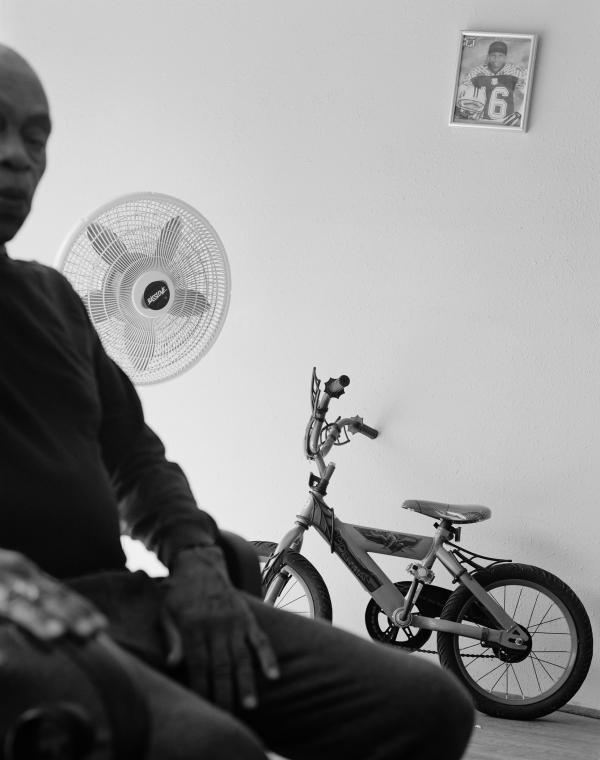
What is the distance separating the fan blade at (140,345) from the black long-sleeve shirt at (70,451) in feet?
3.89

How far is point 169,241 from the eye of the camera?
8.66 feet

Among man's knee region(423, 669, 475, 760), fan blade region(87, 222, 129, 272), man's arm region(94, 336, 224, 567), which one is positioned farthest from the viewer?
fan blade region(87, 222, 129, 272)

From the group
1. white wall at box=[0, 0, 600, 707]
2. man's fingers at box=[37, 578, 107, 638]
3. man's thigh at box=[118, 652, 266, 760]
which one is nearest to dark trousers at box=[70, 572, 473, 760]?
man's thigh at box=[118, 652, 266, 760]

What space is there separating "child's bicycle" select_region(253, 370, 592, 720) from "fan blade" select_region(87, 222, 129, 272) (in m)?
0.83

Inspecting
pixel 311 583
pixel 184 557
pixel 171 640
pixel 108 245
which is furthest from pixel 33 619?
pixel 311 583

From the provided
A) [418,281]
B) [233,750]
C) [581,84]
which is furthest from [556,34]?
[233,750]

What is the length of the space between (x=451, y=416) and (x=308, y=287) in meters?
0.63

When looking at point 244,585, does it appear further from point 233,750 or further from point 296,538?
point 296,538

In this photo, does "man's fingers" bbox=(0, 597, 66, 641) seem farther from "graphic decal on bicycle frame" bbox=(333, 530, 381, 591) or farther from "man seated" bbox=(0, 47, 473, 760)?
"graphic decal on bicycle frame" bbox=(333, 530, 381, 591)

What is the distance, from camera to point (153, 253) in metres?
2.67

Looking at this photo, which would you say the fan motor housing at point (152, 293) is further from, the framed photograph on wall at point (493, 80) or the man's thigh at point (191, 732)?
the man's thigh at point (191, 732)

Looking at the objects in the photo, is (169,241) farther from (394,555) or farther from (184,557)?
(184,557)

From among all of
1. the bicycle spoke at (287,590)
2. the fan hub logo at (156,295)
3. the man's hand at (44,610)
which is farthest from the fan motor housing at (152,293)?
the man's hand at (44,610)

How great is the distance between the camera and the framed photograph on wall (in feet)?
10.7
